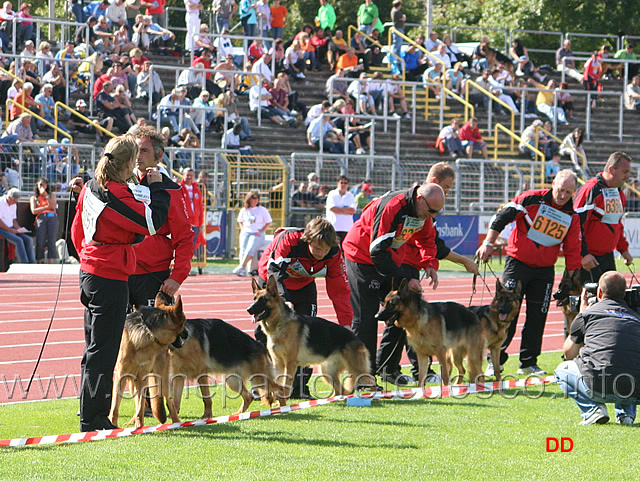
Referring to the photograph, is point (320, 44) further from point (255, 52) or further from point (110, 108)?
point (110, 108)

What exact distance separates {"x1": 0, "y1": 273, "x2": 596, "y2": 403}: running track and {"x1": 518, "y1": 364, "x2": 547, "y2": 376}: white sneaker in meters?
1.79

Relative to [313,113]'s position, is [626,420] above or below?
below

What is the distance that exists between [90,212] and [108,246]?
261 mm

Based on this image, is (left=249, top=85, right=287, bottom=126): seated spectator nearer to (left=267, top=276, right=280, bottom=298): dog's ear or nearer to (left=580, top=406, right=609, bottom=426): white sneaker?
(left=267, top=276, right=280, bottom=298): dog's ear

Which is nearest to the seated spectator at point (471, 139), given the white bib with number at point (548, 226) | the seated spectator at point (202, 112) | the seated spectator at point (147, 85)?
the seated spectator at point (202, 112)

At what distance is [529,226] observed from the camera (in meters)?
10.6

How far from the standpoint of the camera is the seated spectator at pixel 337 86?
95.6ft

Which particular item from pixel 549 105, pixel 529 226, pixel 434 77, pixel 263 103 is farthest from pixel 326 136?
pixel 529 226

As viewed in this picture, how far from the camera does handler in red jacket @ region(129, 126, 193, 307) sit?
7484 millimetres

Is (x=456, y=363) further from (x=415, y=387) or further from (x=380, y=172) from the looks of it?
(x=380, y=172)

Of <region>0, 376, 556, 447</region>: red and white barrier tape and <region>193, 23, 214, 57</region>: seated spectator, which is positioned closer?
<region>0, 376, 556, 447</region>: red and white barrier tape

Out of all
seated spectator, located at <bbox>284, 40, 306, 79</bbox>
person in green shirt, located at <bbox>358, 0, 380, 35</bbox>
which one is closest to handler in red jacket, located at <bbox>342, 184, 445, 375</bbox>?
A: seated spectator, located at <bbox>284, 40, 306, 79</bbox>

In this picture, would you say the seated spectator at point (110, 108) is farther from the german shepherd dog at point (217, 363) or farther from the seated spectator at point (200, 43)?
the german shepherd dog at point (217, 363)

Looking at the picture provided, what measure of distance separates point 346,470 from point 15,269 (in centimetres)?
1507
